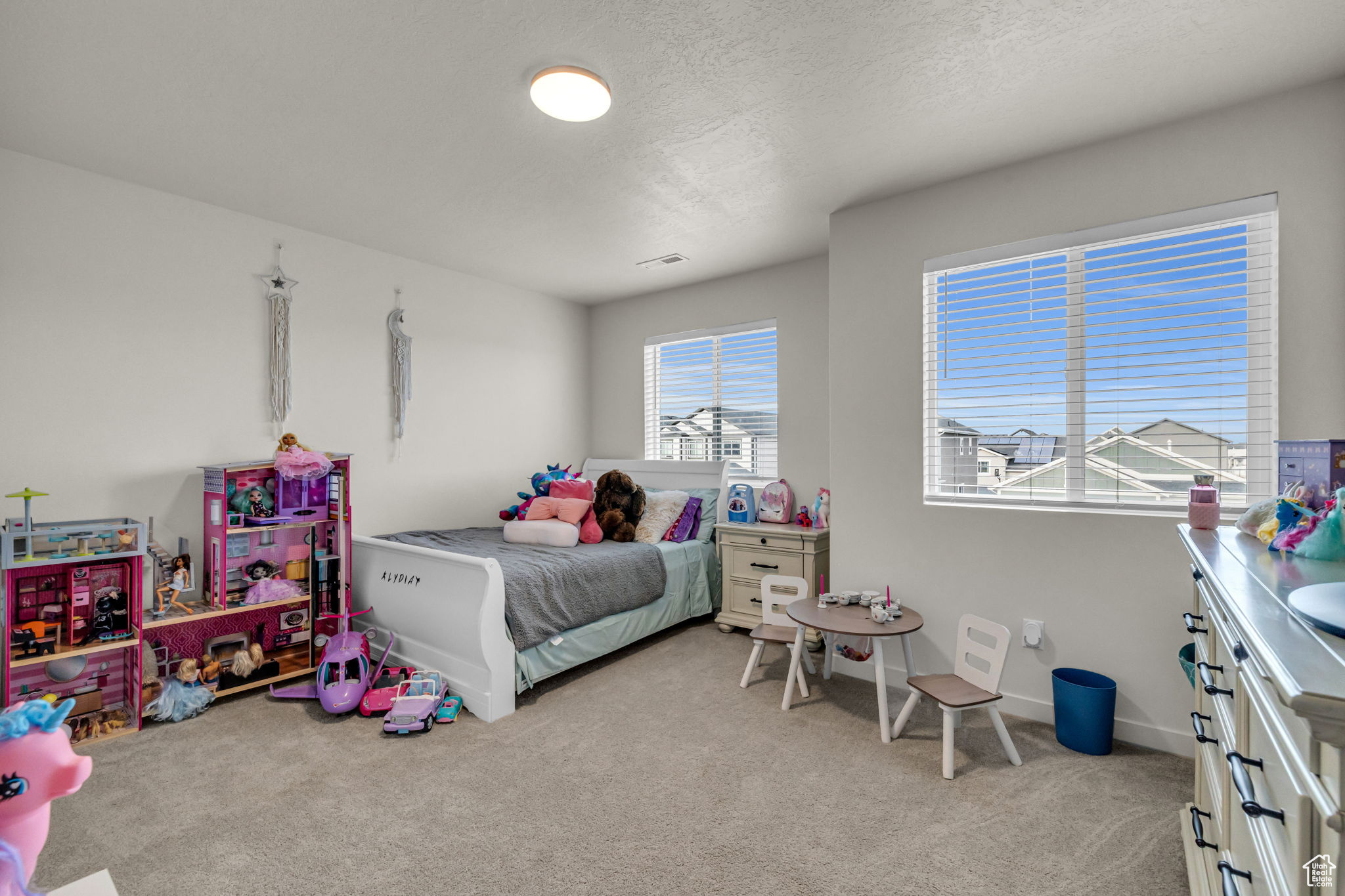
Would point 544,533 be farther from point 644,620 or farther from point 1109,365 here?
point 1109,365

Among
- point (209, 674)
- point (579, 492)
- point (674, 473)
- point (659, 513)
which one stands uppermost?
point (674, 473)

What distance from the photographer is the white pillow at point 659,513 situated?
4199 millimetres

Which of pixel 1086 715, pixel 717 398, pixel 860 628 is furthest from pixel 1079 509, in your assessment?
pixel 717 398

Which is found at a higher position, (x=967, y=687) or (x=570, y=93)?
A: (x=570, y=93)

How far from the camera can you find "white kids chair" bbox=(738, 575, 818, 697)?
3.00 m

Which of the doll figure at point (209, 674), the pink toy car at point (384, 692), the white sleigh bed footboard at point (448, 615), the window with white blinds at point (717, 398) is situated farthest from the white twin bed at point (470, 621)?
the window with white blinds at point (717, 398)

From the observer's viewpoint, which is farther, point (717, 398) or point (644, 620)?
point (717, 398)

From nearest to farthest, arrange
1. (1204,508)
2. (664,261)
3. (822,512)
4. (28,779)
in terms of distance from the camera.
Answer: (28,779) → (1204,508) → (822,512) → (664,261)

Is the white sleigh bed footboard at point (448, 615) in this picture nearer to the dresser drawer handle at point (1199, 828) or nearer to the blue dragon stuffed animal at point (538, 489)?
the blue dragon stuffed animal at point (538, 489)

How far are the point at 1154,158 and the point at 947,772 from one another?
2.57 metres

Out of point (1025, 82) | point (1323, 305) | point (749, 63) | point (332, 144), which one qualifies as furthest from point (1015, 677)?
point (332, 144)

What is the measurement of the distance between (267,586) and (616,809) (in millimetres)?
2240

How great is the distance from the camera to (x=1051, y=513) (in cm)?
267

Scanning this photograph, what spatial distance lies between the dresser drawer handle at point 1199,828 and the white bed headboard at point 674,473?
3002 millimetres
